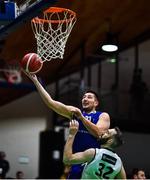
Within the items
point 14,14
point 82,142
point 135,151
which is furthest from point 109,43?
point 82,142

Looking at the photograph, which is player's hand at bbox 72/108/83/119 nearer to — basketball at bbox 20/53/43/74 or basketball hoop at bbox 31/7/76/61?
basketball at bbox 20/53/43/74

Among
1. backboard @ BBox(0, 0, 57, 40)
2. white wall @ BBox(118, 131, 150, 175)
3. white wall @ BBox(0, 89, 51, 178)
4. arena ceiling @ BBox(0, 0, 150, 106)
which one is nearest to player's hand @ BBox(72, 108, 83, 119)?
backboard @ BBox(0, 0, 57, 40)

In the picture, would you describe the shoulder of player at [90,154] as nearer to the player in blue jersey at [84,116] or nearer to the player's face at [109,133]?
the player's face at [109,133]

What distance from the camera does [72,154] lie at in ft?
15.5

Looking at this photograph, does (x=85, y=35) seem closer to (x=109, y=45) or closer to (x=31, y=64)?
(x=109, y=45)

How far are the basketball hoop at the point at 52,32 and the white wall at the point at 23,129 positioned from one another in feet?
32.6

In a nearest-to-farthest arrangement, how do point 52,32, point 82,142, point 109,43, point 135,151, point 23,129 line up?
point 82,142 < point 52,32 < point 109,43 < point 135,151 < point 23,129

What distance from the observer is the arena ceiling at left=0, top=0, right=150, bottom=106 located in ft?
43.3

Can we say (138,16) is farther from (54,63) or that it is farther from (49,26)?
(49,26)

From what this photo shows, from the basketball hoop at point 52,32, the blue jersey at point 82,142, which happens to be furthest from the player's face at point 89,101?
the basketball hoop at point 52,32

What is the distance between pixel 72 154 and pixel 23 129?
12.9 meters

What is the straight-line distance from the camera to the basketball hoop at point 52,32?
22.7 feet

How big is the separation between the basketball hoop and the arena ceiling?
4038 millimetres

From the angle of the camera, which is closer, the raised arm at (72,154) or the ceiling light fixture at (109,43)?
the raised arm at (72,154)
